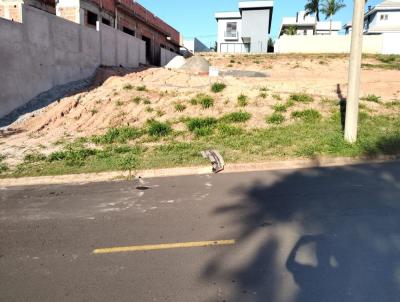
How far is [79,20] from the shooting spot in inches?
754

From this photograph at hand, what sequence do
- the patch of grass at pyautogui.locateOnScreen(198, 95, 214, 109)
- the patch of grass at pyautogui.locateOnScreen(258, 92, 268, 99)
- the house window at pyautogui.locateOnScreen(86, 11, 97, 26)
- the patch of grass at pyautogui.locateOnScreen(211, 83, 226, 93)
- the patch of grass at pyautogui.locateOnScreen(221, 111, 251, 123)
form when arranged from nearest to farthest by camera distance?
the patch of grass at pyautogui.locateOnScreen(221, 111, 251, 123), the patch of grass at pyautogui.locateOnScreen(198, 95, 214, 109), the patch of grass at pyautogui.locateOnScreen(258, 92, 268, 99), the patch of grass at pyautogui.locateOnScreen(211, 83, 226, 93), the house window at pyautogui.locateOnScreen(86, 11, 97, 26)

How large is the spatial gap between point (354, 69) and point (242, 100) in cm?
560

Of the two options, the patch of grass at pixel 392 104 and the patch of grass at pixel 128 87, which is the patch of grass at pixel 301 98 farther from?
the patch of grass at pixel 128 87

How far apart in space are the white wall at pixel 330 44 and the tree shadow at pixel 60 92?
22.7 m

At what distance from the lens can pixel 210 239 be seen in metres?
4.86

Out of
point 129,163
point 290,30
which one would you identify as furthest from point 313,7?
point 129,163

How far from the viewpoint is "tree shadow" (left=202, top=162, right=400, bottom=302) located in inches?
141

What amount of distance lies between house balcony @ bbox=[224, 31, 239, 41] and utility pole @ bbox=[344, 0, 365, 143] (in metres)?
45.4

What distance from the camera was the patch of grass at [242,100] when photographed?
14.7 metres

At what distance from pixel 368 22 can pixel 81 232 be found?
56.7m

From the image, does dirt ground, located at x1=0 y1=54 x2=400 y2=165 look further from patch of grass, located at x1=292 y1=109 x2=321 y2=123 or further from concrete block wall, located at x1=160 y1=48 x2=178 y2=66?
concrete block wall, located at x1=160 y1=48 x2=178 y2=66

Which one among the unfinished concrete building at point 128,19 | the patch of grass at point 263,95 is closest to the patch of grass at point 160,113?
the patch of grass at point 263,95

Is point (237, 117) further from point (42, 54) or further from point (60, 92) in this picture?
point (42, 54)

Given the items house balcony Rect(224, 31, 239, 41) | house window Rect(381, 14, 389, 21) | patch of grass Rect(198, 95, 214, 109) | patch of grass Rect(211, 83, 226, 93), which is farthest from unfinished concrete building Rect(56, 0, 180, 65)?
house window Rect(381, 14, 389, 21)
